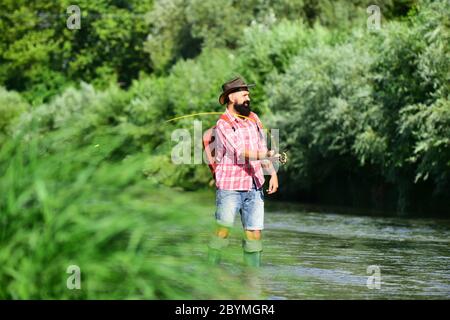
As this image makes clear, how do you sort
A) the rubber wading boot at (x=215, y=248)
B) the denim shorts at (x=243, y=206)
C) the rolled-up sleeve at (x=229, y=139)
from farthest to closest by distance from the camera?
the denim shorts at (x=243, y=206), the rolled-up sleeve at (x=229, y=139), the rubber wading boot at (x=215, y=248)

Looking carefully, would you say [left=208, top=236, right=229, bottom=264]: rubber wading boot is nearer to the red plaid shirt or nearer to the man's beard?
the red plaid shirt

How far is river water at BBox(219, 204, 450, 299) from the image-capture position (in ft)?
39.1

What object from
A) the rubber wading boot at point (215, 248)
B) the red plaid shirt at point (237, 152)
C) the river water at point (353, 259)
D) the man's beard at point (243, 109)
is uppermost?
the man's beard at point (243, 109)

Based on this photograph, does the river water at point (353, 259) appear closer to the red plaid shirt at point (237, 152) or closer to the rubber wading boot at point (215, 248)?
the rubber wading boot at point (215, 248)

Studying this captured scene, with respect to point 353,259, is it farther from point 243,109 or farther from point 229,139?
point 229,139

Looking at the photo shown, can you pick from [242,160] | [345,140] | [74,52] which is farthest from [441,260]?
[74,52]

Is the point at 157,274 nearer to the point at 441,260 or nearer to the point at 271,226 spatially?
the point at 441,260

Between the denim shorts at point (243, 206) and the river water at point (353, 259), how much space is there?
506mm

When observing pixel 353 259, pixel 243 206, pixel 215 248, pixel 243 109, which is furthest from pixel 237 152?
pixel 215 248

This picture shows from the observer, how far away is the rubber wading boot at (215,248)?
7.50 m

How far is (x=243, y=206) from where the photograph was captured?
12.5 m

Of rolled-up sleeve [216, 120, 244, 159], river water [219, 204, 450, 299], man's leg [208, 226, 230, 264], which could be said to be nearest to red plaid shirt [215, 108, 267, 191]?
rolled-up sleeve [216, 120, 244, 159]

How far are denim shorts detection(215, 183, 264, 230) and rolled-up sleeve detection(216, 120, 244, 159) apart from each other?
1.32 feet

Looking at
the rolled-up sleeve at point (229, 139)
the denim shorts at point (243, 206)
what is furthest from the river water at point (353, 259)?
the rolled-up sleeve at point (229, 139)
